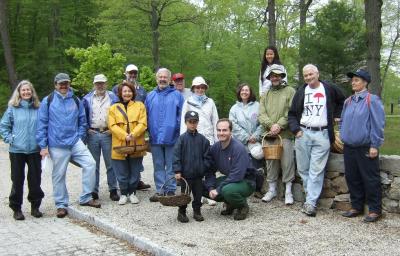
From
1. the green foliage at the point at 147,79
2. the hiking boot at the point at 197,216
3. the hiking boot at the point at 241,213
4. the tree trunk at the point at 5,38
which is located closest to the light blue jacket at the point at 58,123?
the hiking boot at the point at 197,216

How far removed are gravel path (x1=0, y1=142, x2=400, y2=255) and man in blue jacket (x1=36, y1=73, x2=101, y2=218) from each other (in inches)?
17.3

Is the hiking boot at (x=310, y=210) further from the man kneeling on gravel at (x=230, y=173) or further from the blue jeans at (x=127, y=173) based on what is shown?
the blue jeans at (x=127, y=173)

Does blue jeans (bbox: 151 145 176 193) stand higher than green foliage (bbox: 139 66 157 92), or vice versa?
green foliage (bbox: 139 66 157 92)

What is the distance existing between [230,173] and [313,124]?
1268 millimetres

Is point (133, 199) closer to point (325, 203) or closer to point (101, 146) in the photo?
point (101, 146)

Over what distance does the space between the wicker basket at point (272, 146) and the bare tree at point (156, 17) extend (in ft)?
55.0

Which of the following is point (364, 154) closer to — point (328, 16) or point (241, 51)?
point (328, 16)

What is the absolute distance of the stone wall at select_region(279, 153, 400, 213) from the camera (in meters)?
6.07

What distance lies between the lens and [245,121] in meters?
7.17

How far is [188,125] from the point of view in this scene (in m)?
6.34

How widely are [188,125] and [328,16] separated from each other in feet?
45.1

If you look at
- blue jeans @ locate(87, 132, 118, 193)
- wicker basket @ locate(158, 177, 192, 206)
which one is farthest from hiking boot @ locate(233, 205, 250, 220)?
blue jeans @ locate(87, 132, 118, 193)

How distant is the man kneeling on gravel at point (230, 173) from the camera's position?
20.3ft

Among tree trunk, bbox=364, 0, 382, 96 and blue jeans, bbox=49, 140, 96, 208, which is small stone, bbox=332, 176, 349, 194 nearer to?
blue jeans, bbox=49, 140, 96, 208
